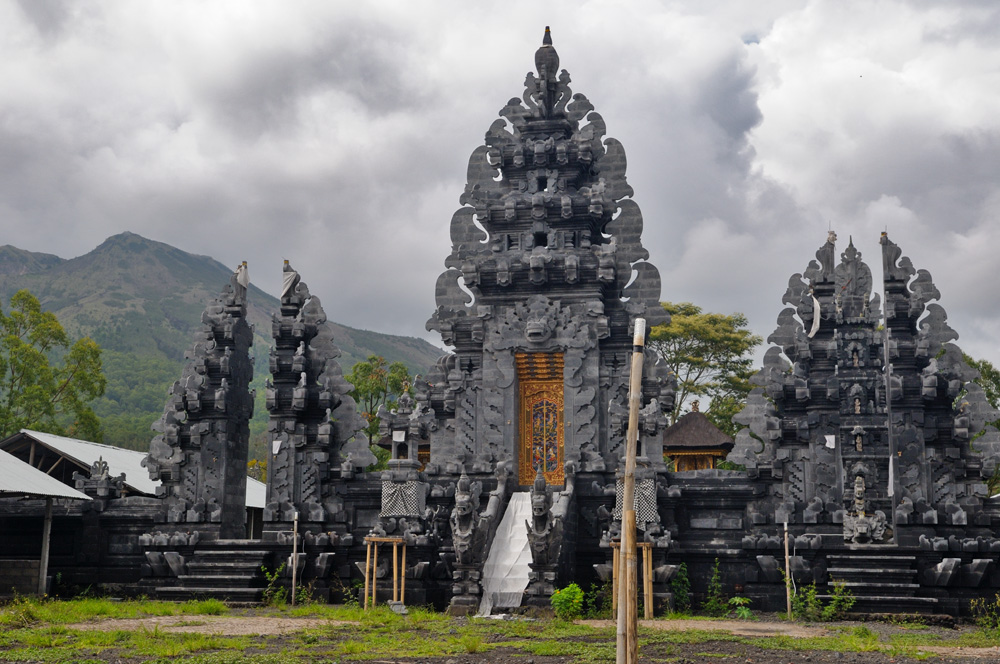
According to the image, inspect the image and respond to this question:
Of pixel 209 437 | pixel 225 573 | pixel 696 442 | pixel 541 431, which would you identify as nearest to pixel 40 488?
pixel 209 437

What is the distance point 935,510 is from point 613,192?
436 inches

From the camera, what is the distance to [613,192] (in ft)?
87.7

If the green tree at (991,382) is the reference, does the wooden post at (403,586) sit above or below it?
below

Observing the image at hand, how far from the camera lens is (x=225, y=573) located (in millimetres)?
23469

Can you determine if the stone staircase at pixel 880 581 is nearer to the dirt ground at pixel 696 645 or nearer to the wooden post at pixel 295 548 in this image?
the dirt ground at pixel 696 645

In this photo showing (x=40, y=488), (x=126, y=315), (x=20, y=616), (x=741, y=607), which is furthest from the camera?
(x=126, y=315)

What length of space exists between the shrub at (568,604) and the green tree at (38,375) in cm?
2943

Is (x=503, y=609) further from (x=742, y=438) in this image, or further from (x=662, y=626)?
(x=742, y=438)

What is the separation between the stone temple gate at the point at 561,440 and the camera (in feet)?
71.1

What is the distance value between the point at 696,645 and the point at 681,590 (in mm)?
7252

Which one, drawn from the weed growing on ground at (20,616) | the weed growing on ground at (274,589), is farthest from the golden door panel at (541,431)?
the weed growing on ground at (20,616)

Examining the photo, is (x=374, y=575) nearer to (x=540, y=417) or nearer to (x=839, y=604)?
(x=540, y=417)

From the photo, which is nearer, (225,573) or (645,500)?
(645,500)

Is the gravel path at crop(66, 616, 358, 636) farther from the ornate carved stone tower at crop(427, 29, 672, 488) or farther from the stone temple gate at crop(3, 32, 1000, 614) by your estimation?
the ornate carved stone tower at crop(427, 29, 672, 488)
